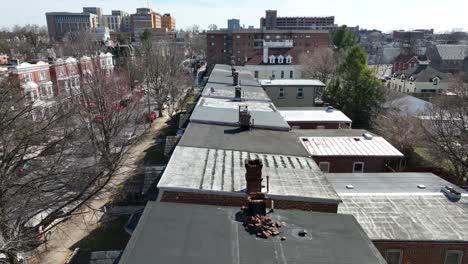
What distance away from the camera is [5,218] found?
36.5ft

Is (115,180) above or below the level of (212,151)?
below

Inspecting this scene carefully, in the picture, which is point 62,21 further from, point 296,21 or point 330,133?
point 330,133

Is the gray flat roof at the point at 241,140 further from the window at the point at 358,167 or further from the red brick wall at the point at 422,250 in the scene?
the window at the point at 358,167

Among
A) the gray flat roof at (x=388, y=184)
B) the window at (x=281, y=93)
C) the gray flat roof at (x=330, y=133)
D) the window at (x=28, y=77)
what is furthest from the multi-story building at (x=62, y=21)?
the gray flat roof at (x=388, y=184)

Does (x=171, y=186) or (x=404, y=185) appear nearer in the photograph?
(x=171, y=186)

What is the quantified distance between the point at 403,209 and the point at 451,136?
12.6m

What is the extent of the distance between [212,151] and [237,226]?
5434 mm

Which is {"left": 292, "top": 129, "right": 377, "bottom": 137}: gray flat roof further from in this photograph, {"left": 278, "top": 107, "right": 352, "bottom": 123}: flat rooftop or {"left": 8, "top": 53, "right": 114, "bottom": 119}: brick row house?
{"left": 8, "top": 53, "right": 114, "bottom": 119}: brick row house

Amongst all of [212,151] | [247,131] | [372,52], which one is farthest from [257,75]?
[372,52]

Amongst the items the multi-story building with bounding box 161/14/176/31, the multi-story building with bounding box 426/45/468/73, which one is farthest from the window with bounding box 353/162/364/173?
the multi-story building with bounding box 161/14/176/31

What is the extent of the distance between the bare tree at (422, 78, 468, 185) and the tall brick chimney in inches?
661

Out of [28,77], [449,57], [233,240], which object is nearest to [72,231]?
[233,240]

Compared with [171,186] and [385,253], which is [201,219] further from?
[385,253]

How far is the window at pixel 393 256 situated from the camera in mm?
10562
